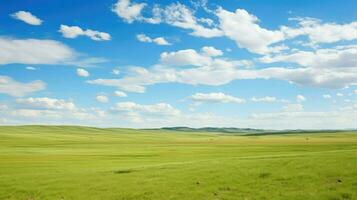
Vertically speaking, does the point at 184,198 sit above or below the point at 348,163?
below

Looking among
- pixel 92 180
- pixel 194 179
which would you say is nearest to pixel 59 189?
pixel 92 180

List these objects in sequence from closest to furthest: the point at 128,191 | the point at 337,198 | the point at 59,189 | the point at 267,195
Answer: the point at 337,198 → the point at 267,195 → the point at 128,191 → the point at 59,189

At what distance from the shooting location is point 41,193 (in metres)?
27.4

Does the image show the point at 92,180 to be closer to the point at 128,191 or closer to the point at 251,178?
the point at 128,191

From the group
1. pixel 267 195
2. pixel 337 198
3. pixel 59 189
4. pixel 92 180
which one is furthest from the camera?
pixel 92 180

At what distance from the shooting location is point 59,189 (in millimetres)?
28312

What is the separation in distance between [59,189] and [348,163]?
2255 cm

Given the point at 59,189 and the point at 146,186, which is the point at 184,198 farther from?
the point at 59,189

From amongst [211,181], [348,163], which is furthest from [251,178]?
[348,163]

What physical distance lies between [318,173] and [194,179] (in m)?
9.10

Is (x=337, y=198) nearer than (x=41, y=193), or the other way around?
(x=337, y=198)

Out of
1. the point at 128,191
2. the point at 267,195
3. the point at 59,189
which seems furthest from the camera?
the point at 59,189

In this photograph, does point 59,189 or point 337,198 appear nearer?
point 337,198

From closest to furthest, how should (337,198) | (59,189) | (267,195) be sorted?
(337,198) → (267,195) → (59,189)
